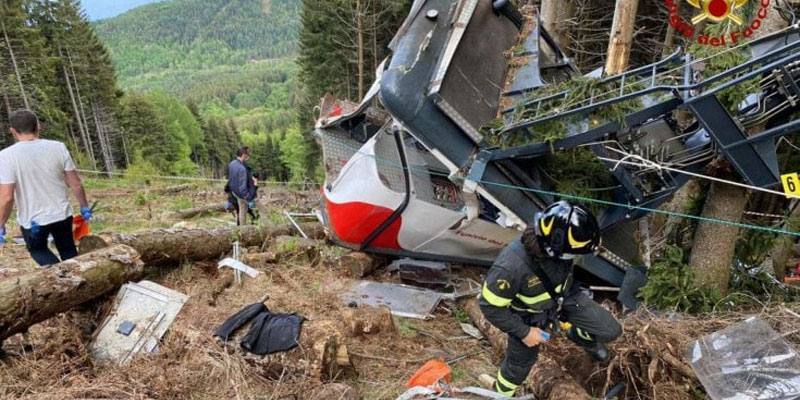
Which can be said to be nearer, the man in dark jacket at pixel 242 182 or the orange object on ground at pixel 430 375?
the orange object on ground at pixel 430 375

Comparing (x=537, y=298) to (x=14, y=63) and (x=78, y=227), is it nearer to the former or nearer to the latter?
(x=78, y=227)

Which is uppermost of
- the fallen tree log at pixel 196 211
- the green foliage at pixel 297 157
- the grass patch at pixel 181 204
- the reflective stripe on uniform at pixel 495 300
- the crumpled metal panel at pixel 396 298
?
the reflective stripe on uniform at pixel 495 300

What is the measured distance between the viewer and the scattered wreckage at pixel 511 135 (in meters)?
2.82

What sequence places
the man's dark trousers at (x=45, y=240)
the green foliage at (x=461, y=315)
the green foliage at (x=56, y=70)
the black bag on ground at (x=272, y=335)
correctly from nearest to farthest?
the black bag on ground at (x=272, y=335), the man's dark trousers at (x=45, y=240), the green foliage at (x=461, y=315), the green foliage at (x=56, y=70)

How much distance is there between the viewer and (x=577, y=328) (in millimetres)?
2758

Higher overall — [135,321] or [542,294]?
[542,294]

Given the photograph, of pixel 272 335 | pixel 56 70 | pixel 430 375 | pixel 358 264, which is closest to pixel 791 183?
pixel 430 375

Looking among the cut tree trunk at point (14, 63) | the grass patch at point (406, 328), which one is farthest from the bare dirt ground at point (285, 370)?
the cut tree trunk at point (14, 63)

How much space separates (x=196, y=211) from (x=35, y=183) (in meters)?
6.63

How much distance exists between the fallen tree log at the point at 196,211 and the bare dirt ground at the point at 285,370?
5625 mm

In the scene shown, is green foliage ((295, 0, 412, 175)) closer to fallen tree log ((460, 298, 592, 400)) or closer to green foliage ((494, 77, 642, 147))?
green foliage ((494, 77, 642, 147))

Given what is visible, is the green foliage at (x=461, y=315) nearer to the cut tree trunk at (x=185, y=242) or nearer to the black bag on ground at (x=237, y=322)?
the black bag on ground at (x=237, y=322)

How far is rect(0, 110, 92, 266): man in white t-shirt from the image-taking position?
357 centimetres

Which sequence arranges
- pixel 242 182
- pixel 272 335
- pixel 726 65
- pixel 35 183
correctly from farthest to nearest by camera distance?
1. pixel 242 182
2. pixel 35 183
3. pixel 272 335
4. pixel 726 65
